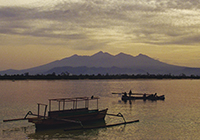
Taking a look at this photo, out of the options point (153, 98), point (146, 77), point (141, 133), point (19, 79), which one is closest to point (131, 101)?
point (153, 98)

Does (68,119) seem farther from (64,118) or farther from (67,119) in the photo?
(64,118)

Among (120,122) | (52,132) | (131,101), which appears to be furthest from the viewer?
(131,101)

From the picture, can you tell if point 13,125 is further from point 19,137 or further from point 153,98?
point 153,98

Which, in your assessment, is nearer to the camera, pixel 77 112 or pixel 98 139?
pixel 98 139

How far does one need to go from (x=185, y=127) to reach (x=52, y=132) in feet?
36.2

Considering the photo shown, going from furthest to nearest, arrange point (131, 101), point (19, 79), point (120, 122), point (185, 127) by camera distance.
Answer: point (19, 79) < point (131, 101) < point (120, 122) < point (185, 127)

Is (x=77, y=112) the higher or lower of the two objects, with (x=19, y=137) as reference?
higher

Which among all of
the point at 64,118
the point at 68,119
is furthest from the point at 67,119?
the point at 64,118

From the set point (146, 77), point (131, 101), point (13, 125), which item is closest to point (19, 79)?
point (146, 77)

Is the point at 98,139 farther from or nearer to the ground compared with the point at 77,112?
nearer to the ground

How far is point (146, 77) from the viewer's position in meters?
133

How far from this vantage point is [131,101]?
37.9 metres

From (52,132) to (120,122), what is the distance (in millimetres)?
6412

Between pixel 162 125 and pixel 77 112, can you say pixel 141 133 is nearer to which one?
pixel 162 125
